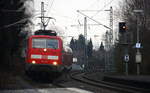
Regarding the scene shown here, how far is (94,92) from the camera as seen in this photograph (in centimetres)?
1912

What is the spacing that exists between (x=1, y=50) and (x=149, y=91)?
1307 inches

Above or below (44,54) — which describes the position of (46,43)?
above

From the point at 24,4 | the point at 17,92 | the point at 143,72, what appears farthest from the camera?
the point at 24,4

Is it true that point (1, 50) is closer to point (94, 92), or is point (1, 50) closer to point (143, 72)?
point (143, 72)

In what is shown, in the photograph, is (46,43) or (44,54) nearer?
(44,54)

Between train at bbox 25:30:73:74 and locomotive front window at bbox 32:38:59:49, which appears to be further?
locomotive front window at bbox 32:38:59:49

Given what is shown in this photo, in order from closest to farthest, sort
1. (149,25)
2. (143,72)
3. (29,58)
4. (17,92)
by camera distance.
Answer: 1. (17,92)
2. (29,58)
3. (143,72)
4. (149,25)

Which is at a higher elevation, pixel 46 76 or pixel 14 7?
pixel 14 7

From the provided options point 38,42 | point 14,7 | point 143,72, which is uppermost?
point 14,7

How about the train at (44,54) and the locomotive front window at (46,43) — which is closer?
the train at (44,54)

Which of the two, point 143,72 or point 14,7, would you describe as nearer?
point 143,72

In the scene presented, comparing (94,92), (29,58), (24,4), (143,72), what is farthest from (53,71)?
(24,4)

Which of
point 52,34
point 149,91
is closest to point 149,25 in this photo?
point 52,34

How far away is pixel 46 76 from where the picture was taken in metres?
27.4
